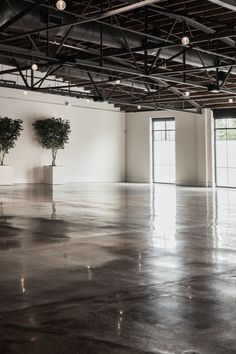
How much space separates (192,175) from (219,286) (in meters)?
21.4

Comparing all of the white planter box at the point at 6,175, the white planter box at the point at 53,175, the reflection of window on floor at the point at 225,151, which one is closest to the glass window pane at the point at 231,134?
the reflection of window on floor at the point at 225,151

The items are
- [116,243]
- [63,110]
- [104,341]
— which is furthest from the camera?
[63,110]

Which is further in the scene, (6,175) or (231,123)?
(231,123)

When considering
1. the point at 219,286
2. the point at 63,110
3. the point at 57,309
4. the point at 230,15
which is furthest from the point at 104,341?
the point at 63,110

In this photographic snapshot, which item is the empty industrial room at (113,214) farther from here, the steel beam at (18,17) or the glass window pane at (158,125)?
the glass window pane at (158,125)

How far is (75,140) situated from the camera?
25.8 m

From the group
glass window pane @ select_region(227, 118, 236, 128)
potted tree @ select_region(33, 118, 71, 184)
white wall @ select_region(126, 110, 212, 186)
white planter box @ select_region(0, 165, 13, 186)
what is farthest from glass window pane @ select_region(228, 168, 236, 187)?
white planter box @ select_region(0, 165, 13, 186)

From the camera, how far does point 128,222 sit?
9.15 metres

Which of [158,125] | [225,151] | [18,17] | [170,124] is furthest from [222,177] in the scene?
[18,17]

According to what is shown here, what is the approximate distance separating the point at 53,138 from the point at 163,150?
7.20 metres

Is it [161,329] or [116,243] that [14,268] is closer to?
[116,243]

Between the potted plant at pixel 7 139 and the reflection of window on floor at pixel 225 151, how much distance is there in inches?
405

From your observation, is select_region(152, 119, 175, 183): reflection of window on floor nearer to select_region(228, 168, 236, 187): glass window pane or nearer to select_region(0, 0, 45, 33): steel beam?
select_region(228, 168, 236, 187): glass window pane

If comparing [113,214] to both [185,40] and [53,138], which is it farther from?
[53,138]
